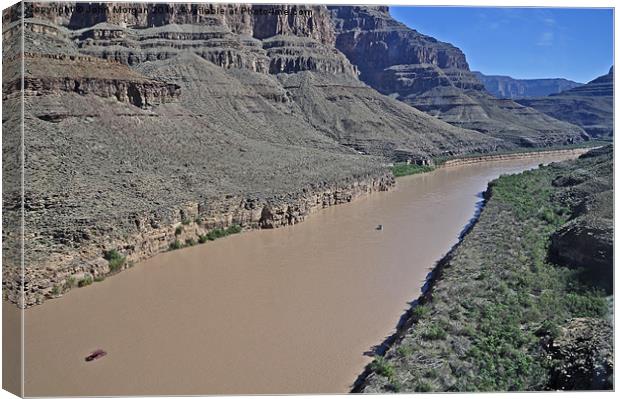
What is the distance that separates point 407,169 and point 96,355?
39886 millimetres

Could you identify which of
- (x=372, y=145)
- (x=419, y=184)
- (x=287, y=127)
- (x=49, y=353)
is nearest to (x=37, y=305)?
(x=49, y=353)

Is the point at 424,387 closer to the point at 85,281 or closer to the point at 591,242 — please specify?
the point at 591,242

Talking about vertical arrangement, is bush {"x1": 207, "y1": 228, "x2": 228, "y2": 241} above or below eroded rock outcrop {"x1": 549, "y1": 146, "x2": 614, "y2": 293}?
below

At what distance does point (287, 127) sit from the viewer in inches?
1950

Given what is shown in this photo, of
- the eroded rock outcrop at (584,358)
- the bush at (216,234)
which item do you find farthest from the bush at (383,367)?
the bush at (216,234)

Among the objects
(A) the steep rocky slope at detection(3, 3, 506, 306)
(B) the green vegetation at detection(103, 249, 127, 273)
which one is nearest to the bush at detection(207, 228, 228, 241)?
(A) the steep rocky slope at detection(3, 3, 506, 306)

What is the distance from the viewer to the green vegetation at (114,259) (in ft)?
55.0

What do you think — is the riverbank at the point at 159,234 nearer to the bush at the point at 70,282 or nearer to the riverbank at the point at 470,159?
the bush at the point at 70,282

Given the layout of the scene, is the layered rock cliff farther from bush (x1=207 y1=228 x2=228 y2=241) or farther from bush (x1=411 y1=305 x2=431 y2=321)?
bush (x1=411 y1=305 x2=431 y2=321)

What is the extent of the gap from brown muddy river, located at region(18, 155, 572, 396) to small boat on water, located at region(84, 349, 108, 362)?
0.15 meters

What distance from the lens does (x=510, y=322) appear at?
11.5 metres

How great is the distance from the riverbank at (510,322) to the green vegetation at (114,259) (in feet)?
28.1

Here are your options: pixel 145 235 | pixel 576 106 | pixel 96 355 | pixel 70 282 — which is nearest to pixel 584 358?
pixel 96 355

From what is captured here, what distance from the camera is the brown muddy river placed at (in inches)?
407
